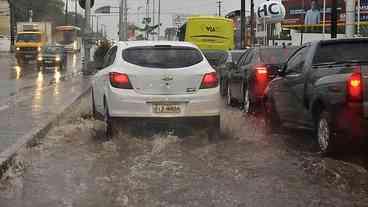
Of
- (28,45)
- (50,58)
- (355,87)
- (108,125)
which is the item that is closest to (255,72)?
(108,125)

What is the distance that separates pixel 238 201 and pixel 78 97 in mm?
11583

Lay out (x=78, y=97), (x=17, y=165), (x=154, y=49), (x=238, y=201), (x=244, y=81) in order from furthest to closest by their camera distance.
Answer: (x=78, y=97)
(x=244, y=81)
(x=154, y=49)
(x=17, y=165)
(x=238, y=201)

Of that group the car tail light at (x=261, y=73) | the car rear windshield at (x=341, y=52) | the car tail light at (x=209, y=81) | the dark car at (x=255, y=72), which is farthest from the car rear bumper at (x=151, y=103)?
the car tail light at (x=261, y=73)

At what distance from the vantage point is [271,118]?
11430mm

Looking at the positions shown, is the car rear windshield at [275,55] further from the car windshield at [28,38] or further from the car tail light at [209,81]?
the car windshield at [28,38]

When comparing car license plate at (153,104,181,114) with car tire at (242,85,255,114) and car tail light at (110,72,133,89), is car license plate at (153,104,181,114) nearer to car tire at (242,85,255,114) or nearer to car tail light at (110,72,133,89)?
car tail light at (110,72,133,89)

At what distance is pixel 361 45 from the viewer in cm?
980

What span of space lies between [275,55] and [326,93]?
Result: 227 inches

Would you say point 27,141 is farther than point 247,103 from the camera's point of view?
No

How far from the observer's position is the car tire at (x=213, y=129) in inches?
414

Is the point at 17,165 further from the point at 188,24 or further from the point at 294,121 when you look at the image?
the point at 188,24

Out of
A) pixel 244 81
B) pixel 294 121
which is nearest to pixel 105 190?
pixel 294 121

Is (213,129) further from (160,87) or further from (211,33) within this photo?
(211,33)

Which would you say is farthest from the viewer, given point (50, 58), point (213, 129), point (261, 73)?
point (50, 58)
